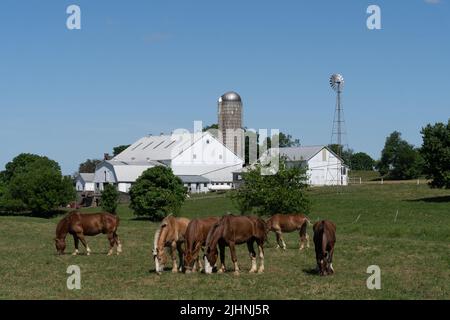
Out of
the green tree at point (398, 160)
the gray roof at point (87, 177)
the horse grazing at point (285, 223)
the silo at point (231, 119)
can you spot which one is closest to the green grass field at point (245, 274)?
the horse grazing at point (285, 223)

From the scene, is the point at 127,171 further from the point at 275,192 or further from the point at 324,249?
the point at 324,249

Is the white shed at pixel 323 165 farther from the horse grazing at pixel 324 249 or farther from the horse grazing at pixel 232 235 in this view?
the horse grazing at pixel 324 249

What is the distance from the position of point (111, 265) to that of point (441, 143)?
54.3 meters

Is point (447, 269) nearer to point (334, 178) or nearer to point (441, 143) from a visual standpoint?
point (441, 143)

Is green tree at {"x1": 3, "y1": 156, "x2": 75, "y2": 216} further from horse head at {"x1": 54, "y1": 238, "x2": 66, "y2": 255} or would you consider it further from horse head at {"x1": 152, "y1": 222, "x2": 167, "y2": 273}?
horse head at {"x1": 152, "y1": 222, "x2": 167, "y2": 273}

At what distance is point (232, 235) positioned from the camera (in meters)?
19.1

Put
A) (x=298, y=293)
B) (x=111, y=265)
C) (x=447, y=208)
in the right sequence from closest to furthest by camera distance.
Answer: (x=298, y=293) → (x=111, y=265) → (x=447, y=208)

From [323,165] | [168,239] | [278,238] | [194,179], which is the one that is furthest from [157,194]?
[323,165]

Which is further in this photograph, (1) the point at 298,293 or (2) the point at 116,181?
(2) the point at 116,181

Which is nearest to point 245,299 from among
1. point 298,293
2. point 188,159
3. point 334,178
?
point 298,293

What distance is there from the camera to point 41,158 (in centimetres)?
12038

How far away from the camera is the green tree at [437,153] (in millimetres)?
67312

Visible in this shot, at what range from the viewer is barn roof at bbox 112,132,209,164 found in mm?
118500

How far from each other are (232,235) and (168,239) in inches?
82.8
